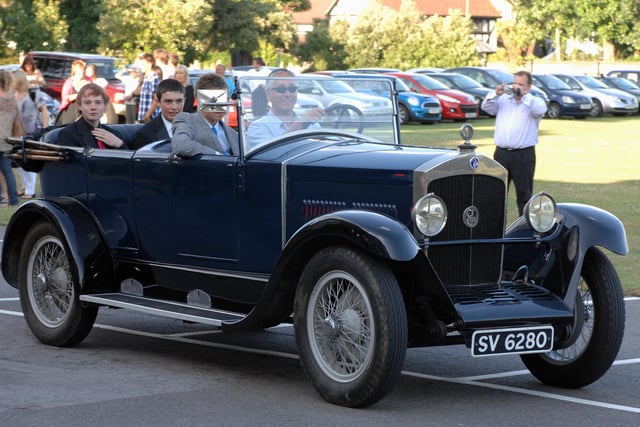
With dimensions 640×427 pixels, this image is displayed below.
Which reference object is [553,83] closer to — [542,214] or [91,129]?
[91,129]

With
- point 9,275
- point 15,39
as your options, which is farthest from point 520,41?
point 9,275

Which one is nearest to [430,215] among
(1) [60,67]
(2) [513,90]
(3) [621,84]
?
(2) [513,90]

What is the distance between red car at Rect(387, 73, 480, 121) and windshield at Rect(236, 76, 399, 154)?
97.5 feet

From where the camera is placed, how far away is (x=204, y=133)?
24.6 ft

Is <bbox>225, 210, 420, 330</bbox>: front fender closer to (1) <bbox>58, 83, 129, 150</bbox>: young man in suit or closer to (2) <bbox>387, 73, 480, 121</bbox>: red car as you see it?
(1) <bbox>58, 83, 129, 150</bbox>: young man in suit

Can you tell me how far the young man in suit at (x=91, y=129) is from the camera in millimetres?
8266

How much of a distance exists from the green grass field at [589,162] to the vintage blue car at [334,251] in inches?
147

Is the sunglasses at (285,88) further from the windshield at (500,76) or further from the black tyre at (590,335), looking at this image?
the windshield at (500,76)

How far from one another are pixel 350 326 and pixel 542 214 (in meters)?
1.44

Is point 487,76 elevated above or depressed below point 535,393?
above

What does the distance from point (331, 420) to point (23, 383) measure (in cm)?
189

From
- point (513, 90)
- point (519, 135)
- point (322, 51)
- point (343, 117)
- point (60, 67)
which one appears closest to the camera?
point (343, 117)

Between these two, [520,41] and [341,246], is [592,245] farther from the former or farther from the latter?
[520,41]

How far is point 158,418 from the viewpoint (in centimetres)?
570
